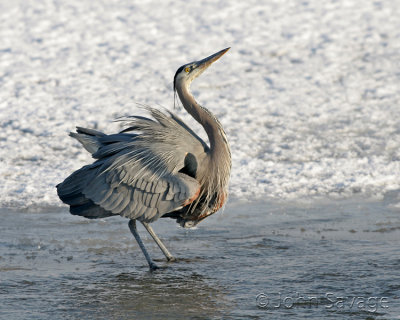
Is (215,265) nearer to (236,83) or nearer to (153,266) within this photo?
(153,266)

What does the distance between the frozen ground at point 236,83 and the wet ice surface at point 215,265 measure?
742 mm

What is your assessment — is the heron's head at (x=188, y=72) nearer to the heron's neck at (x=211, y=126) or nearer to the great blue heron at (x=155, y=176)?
the heron's neck at (x=211, y=126)

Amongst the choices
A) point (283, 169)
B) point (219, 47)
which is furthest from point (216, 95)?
point (283, 169)

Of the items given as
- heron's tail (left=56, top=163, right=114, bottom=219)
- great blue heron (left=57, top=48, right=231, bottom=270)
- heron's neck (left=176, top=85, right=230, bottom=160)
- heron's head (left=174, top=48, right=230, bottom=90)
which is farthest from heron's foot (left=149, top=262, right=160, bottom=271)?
heron's head (left=174, top=48, right=230, bottom=90)

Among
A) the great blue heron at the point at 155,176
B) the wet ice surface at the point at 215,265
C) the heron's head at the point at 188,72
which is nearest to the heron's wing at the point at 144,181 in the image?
the great blue heron at the point at 155,176

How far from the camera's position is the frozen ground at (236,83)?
8730mm

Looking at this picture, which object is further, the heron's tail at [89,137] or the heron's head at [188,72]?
the heron's head at [188,72]

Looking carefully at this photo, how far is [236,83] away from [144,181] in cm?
647

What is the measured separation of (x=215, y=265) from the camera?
6.02 meters

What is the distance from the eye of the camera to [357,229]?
696 centimetres

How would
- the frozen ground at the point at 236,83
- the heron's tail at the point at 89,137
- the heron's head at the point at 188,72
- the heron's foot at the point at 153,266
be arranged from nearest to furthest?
the heron's foot at the point at 153,266
the heron's tail at the point at 89,137
the heron's head at the point at 188,72
the frozen ground at the point at 236,83

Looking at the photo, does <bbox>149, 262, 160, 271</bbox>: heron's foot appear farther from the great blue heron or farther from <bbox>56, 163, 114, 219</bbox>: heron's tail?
<bbox>56, 163, 114, 219</bbox>: heron's tail

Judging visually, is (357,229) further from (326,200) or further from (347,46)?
(347,46)

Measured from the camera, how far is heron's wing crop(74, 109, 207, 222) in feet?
19.9
